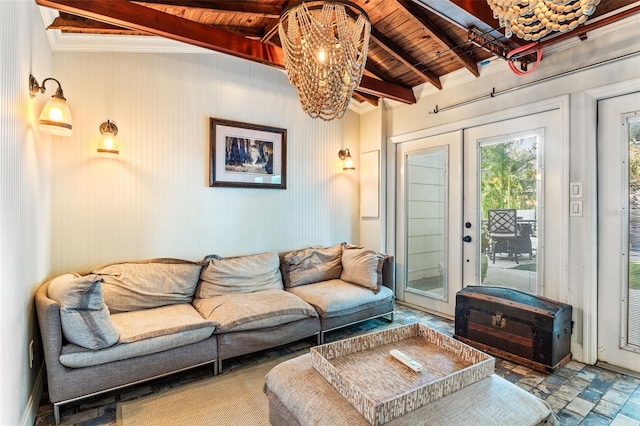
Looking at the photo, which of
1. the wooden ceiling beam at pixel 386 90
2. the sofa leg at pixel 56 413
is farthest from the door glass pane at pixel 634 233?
the sofa leg at pixel 56 413

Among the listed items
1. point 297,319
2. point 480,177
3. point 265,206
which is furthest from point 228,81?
point 480,177

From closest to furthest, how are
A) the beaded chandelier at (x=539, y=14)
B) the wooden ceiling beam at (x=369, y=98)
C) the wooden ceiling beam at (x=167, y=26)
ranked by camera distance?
the beaded chandelier at (x=539, y=14) < the wooden ceiling beam at (x=167, y=26) < the wooden ceiling beam at (x=369, y=98)

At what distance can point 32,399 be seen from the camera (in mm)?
1985

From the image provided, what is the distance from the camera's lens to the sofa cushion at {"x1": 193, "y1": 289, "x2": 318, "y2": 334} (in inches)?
102

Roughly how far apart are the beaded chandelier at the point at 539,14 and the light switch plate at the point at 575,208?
186cm

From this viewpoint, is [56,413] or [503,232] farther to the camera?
[503,232]

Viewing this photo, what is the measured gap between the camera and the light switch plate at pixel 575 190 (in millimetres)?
2725

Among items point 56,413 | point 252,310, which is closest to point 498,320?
point 252,310

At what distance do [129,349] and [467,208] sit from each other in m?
3.41

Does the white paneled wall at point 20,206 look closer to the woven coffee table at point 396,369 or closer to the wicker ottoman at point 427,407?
the wicker ottoman at point 427,407

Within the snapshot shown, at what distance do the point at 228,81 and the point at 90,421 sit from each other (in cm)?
318

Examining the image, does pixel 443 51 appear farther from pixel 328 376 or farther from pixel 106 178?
pixel 106 178

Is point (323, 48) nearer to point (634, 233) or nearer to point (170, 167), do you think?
point (170, 167)

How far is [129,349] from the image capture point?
2148mm
